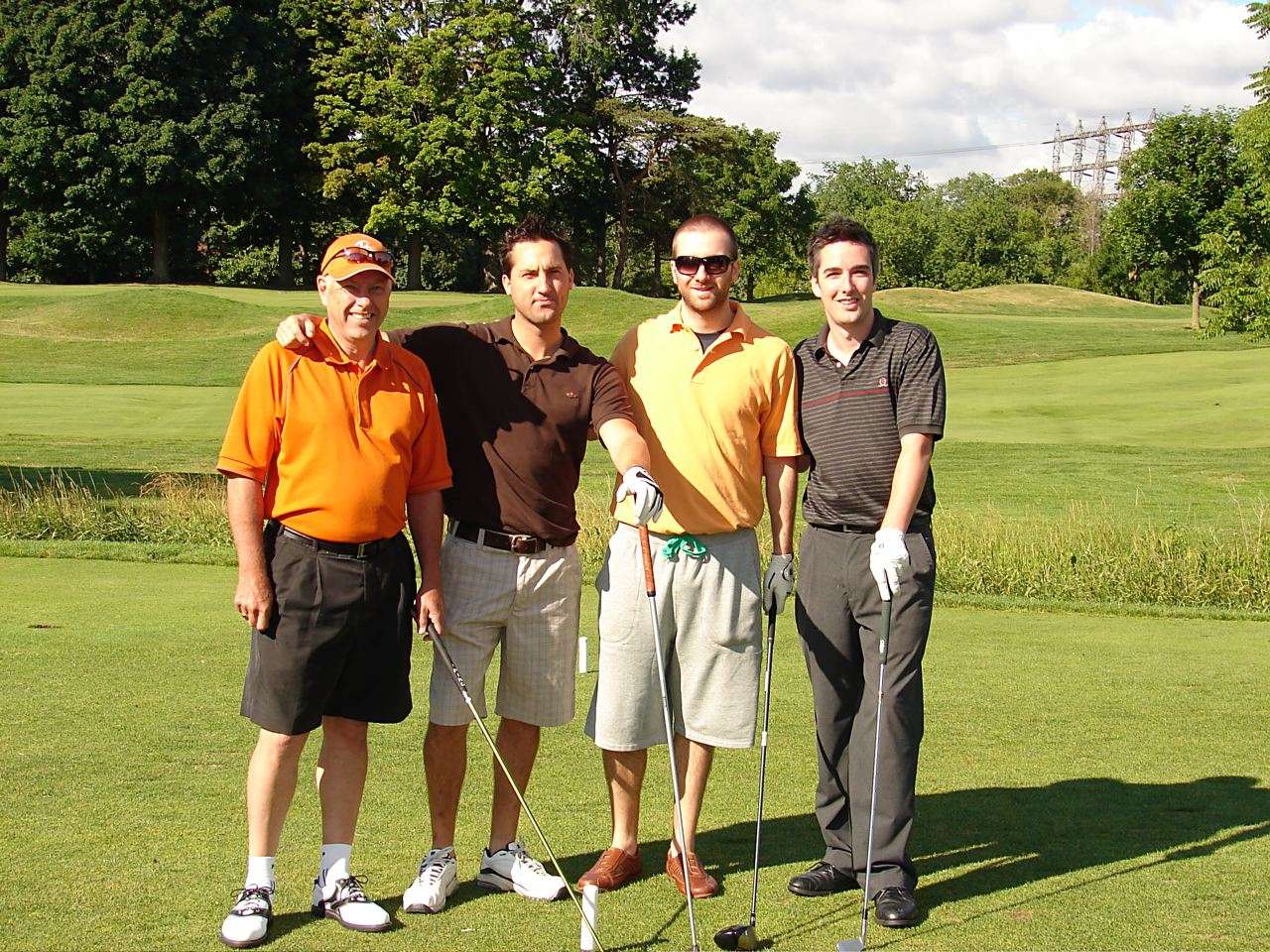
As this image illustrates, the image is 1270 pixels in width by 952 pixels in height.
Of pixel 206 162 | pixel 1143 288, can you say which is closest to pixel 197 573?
pixel 206 162

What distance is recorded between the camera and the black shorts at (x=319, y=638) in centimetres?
381

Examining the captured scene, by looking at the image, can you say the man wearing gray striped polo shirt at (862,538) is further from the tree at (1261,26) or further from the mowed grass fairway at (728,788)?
the tree at (1261,26)

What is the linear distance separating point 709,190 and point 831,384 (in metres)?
49.3

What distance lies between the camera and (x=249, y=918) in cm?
356

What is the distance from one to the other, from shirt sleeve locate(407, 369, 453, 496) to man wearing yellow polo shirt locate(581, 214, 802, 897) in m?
0.58

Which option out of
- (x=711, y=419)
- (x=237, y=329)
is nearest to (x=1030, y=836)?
(x=711, y=419)

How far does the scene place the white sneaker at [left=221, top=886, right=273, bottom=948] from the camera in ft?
11.5

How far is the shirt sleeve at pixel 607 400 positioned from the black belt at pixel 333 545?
742 millimetres

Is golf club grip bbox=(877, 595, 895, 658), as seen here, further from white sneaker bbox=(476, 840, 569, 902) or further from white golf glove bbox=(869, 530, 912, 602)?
white sneaker bbox=(476, 840, 569, 902)

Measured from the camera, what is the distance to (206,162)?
154ft

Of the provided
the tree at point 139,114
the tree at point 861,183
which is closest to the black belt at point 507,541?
the tree at point 139,114

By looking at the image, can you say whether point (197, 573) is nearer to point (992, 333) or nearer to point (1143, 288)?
point (992, 333)

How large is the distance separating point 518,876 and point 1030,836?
1.68 meters

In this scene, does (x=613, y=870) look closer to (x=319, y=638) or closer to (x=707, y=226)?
(x=319, y=638)
